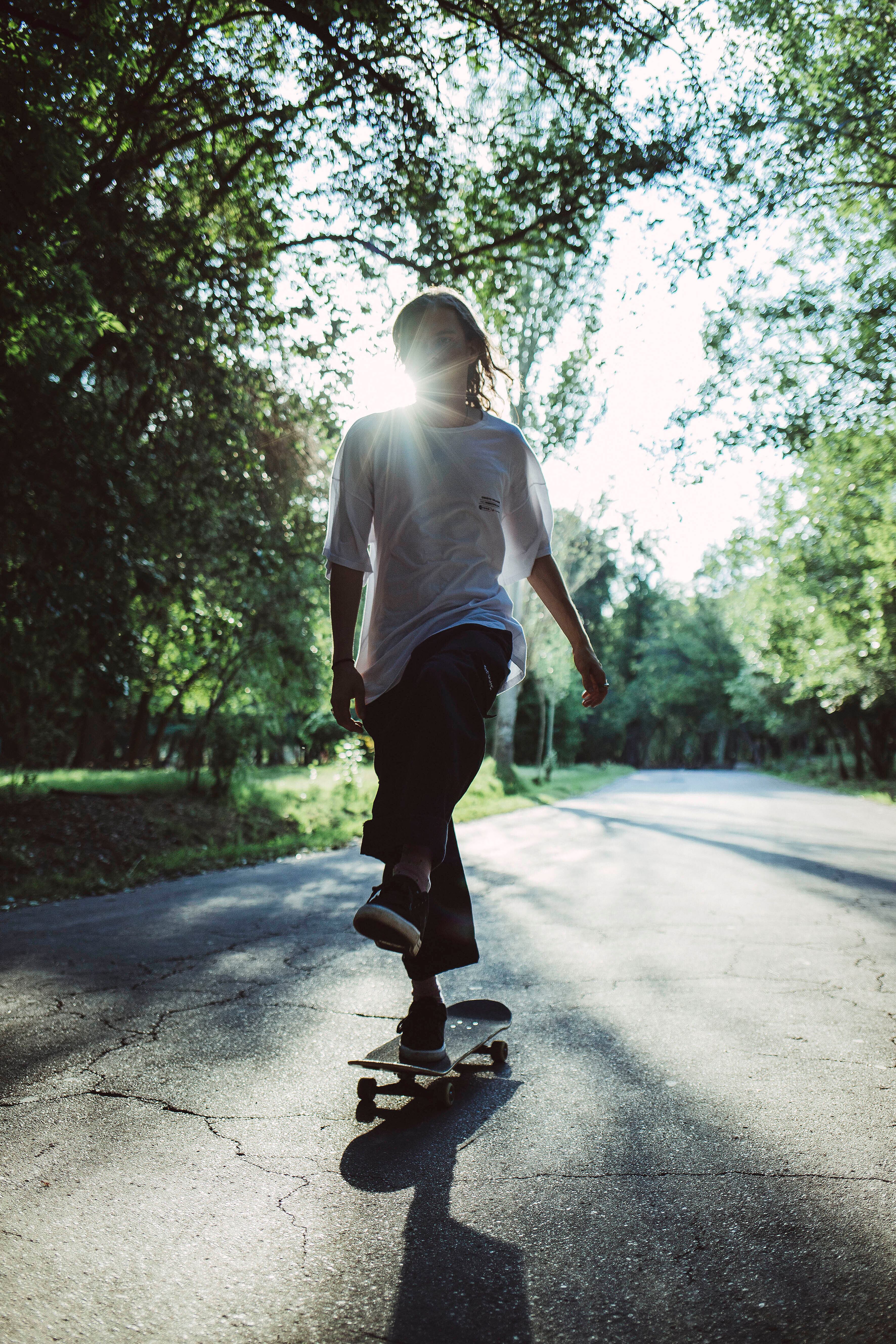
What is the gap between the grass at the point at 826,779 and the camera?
88.3 ft

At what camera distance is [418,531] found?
2.72 meters

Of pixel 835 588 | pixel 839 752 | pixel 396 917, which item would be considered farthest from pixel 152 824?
pixel 839 752

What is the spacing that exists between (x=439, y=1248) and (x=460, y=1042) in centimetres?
A: 111

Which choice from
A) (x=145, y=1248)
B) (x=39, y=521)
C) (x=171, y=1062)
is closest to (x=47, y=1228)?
(x=145, y=1248)

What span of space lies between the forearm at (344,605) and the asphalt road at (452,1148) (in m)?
1.30

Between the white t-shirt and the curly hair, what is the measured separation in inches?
7.5

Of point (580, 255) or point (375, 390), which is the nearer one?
point (580, 255)

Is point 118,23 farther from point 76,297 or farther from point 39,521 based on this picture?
point 39,521

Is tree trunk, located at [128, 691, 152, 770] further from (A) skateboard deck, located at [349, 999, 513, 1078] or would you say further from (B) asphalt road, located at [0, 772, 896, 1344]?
(A) skateboard deck, located at [349, 999, 513, 1078]

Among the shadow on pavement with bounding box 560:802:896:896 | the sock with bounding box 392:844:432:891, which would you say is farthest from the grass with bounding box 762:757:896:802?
the sock with bounding box 392:844:432:891

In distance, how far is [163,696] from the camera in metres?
27.6

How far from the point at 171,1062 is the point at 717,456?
49.1 ft

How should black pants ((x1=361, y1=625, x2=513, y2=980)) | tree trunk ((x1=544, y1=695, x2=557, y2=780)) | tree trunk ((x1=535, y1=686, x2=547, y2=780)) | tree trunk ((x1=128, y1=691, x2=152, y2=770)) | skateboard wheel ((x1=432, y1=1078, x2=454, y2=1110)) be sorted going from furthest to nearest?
tree trunk ((x1=535, y1=686, x2=547, y2=780)) → tree trunk ((x1=544, y1=695, x2=557, y2=780)) → tree trunk ((x1=128, y1=691, x2=152, y2=770)) → skateboard wheel ((x1=432, y1=1078, x2=454, y2=1110)) → black pants ((x1=361, y1=625, x2=513, y2=980))

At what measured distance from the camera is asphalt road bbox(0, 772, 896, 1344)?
1.57 meters
